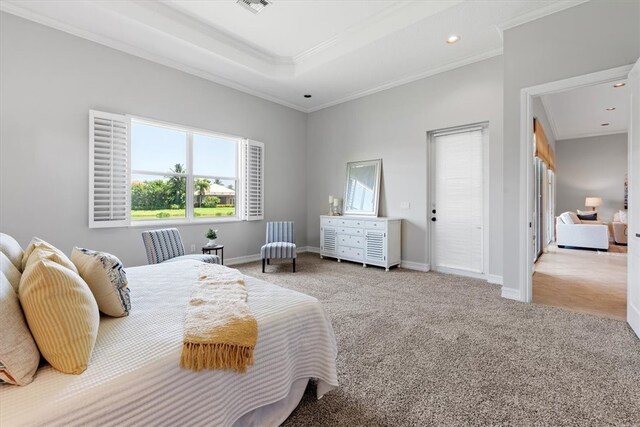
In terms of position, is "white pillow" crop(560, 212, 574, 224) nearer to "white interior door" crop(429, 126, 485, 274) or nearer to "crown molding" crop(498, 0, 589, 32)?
"white interior door" crop(429, 126, 485, 274)

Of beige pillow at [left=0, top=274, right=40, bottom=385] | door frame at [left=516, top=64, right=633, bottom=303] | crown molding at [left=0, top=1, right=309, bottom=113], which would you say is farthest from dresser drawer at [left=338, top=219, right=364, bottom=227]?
beige pillow at [left=0, top=274, right=40, bottom=385]

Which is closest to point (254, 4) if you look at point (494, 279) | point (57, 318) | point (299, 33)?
point (299, 33)

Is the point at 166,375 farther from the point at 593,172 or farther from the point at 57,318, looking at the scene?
the point at 593,172

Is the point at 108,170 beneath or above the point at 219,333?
above

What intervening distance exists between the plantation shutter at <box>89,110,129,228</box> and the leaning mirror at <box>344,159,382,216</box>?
12.4 feet

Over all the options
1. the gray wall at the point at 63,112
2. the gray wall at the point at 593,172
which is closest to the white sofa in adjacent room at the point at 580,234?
the gray wall at the point at 593,172

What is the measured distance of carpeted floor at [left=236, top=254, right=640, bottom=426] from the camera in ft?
5.24

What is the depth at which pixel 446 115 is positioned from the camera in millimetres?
4621

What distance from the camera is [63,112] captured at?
3.61 m

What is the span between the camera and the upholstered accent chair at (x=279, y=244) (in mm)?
4820

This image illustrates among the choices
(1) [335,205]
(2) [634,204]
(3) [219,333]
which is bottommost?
(3) [219,333]

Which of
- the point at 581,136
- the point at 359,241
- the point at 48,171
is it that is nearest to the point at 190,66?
the point at 48,171

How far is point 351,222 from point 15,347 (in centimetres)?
472

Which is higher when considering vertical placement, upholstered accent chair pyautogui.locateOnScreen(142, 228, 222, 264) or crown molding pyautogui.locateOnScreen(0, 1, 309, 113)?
crown molding pyautogui.locateOnScreen(0, 1, 309, 113)
